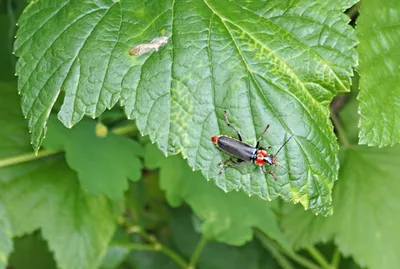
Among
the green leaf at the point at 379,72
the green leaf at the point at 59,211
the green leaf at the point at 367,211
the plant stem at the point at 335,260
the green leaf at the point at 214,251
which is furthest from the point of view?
the green leaf at the point at 214,251

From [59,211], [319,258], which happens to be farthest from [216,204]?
[319,258]

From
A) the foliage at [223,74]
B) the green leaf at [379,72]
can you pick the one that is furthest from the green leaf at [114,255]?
the green leaf at [379,72]

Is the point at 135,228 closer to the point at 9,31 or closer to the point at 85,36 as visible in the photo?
the point at 9,31

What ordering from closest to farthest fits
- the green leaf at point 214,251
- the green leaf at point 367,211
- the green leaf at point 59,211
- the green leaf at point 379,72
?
the green leaf at point 379,72 < the green leaf at point 59,211 < the green leaf at point 367,211 < the green leaf at point 214,251

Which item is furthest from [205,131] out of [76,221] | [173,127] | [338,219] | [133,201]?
[133,201]

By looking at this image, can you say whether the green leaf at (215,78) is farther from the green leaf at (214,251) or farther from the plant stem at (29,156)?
the green leaf at (214,251)

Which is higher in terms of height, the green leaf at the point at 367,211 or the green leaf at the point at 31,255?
the green leaf at the point at 367,211

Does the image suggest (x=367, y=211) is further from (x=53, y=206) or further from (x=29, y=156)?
(x=29, y=156)
